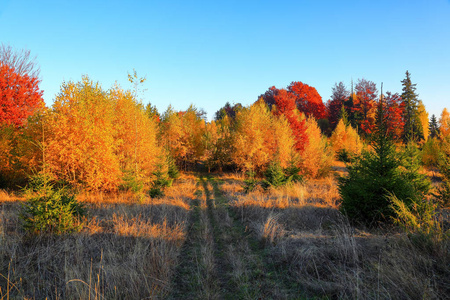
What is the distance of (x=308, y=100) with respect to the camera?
60031 mm

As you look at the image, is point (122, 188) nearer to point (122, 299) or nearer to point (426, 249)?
point (122, 299)

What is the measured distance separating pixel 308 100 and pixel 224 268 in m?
62.3

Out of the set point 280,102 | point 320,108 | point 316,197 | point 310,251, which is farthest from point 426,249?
point 320,108

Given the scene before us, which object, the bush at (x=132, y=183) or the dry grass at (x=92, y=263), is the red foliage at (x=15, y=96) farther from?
the dry grass at (x=92, y=263)

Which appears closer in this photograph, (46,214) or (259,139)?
(46,214)

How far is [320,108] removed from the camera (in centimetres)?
5962

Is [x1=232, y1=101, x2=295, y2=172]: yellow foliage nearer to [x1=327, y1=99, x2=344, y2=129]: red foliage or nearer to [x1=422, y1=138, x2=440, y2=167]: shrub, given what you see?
[x1=422, y1=138, x2=440, y2=167]: shrub

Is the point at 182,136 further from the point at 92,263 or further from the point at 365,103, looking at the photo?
the point at 365,103

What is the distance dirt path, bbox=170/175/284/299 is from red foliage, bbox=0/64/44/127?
19784 millimetres

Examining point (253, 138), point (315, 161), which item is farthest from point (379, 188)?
point (315, 161)

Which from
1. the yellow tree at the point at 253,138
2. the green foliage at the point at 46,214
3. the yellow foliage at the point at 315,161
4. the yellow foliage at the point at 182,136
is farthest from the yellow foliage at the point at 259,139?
the green foliage at the point at 46,214

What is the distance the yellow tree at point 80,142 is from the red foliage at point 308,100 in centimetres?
5415

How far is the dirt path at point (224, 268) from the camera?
3.96 meters

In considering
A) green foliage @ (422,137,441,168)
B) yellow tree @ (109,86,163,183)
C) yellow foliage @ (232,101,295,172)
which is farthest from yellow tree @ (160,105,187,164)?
green foliage @ (422,137,441,168)
